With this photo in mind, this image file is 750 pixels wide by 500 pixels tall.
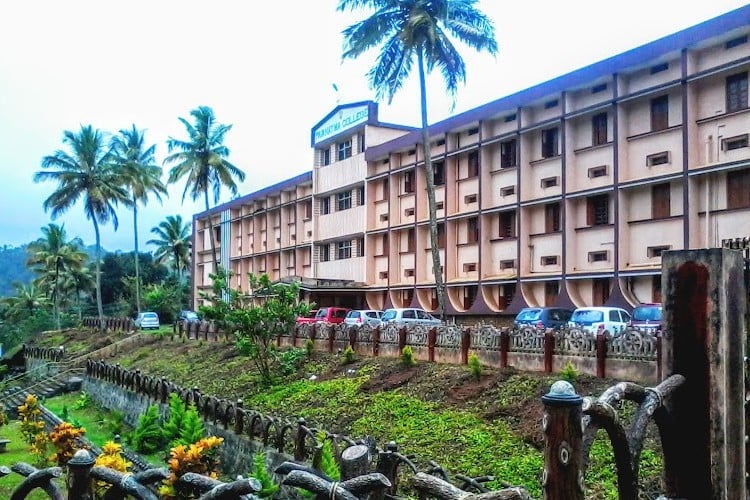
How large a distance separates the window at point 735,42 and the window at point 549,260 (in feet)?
30.7

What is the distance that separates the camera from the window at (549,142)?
1084 inches

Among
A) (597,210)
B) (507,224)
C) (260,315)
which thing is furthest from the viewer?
(507,224)

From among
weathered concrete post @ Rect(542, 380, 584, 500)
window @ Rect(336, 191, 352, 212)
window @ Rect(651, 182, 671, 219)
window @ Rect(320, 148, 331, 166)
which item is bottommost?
weathered concrete post @ Rect(542, 380, 584, 500)

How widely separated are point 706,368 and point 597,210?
922 inches

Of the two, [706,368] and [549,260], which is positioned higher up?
[706,368]

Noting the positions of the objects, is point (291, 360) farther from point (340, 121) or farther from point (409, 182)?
point (340, 121)

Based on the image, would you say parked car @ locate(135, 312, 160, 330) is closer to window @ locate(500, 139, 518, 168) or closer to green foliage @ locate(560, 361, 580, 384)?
window @ locate(500, 139, 518, 168)

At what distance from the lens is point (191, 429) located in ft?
51.4

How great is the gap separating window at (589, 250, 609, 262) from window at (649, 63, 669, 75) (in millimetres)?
6176

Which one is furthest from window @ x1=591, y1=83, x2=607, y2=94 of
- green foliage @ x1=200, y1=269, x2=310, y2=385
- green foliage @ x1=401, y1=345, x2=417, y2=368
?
green foliage @ x1=401, y1=345, x2=417, y2=368

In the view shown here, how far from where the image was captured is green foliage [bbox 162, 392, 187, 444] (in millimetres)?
16547

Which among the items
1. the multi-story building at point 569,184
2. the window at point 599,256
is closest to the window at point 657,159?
the multi-story building at point 569,184

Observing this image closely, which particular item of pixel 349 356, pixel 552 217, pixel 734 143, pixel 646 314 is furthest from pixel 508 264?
pixel 349 356

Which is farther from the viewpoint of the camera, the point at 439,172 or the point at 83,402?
the point at 439,172
